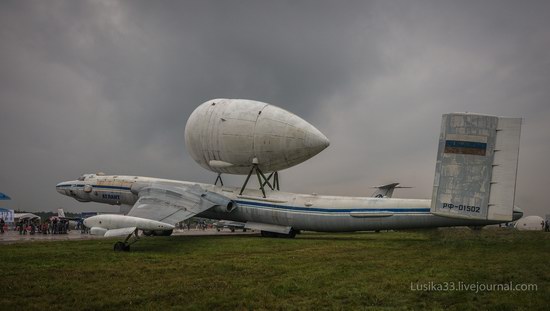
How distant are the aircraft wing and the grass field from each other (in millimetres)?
5164

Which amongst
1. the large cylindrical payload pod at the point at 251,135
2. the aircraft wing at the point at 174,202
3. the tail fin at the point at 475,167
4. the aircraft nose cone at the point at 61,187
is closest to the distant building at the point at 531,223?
the large cylindrical payload pod at the point at 251,135

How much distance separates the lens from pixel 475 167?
17328 mm

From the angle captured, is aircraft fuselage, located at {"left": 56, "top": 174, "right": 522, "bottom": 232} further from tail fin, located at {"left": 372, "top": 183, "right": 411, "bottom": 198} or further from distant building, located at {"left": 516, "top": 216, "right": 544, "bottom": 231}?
distant building, located at {"left": 516, "top": 216, "right": 544, "bottom": 231}

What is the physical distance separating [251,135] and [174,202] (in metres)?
5.74

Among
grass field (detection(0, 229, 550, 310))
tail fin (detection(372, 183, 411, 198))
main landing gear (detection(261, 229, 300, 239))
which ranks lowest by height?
main landing gear (detection(261, 229, 300, 239))

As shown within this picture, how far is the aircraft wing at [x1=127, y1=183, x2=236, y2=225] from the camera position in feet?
68.0

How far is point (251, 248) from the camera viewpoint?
19391mm

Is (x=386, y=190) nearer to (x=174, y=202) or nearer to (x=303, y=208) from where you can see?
(x=303, y=208)

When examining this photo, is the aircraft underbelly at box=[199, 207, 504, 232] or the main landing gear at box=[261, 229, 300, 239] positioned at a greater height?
the aircraft underbelly at box=[199, 207, 504, 232]

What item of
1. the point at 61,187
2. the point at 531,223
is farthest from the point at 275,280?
the point at 531,223

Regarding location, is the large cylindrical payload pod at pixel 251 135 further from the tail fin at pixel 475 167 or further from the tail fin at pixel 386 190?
the tail fin at pixel 386 190

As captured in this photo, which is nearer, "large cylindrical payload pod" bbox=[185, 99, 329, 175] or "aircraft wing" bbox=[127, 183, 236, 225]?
"aircraft wing" bbox=[127, 183, 236, 225]

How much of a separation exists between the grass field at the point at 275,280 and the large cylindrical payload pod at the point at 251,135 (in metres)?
9.73

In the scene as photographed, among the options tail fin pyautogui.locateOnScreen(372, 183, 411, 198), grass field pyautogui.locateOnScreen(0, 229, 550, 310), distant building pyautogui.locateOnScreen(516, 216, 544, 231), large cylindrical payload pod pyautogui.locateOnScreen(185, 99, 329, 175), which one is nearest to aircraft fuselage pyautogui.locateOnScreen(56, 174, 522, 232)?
large cylindrical payload pod pyautogui.locateOnScreen(185, 99, 329, 175)
